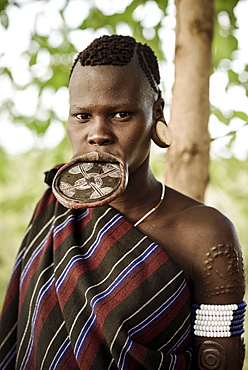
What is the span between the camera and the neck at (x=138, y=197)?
1.22 m

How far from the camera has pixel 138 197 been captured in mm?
1236

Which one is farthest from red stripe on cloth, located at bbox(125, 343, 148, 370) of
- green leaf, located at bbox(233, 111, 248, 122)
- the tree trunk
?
green leaf, located at bbox(233, 111, 248, 122)

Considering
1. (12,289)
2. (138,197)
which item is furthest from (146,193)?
(12,289)

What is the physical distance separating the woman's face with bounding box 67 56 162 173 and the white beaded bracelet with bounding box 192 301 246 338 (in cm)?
39

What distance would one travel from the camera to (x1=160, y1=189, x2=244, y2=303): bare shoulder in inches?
45.1

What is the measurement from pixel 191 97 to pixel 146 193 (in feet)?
1.80

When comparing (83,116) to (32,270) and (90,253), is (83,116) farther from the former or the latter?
(32,270)

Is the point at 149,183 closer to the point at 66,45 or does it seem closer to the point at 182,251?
the point at 182,251

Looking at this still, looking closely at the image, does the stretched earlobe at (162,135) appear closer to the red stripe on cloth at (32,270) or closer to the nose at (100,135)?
the nose at (100,135)

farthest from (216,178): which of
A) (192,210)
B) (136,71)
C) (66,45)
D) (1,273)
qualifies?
(1,273)

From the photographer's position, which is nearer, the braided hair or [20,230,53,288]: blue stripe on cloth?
the braided hair

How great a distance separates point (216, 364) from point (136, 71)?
0.72m

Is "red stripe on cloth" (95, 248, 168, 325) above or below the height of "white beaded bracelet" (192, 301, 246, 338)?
above

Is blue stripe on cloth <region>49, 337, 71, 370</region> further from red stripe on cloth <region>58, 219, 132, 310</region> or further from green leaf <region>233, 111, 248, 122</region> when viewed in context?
green leaf <region>233, 111, 248, 122</region>
